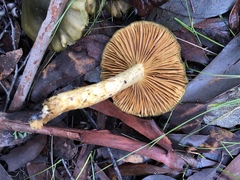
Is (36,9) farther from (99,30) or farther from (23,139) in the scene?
(23,139)

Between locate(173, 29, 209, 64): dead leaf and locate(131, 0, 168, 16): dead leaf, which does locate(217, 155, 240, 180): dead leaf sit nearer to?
locate(173, 29, 209, 64): dead leaf

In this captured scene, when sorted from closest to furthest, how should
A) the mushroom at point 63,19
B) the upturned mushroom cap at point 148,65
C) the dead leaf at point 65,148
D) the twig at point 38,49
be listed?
the twig at point 38,49, the mushroom at point 63,19, the upturned mushroom cap at point 148,65, the dead leaf at point 65,148

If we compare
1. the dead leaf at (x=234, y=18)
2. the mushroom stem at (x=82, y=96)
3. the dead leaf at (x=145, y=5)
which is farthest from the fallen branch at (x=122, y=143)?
the dead leaf at (x=234, y=18)

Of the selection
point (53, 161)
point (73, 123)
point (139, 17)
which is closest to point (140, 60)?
point (139, 17)

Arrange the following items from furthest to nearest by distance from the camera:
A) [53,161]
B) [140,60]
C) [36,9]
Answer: [53,161]
[140,60]
[36,9]

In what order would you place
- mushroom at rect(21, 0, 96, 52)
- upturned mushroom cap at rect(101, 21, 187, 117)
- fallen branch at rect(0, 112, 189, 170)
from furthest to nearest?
fallen branch at rect(0, 112, 189, 170) → upturned mushroom cap at rect(101, 21, 187, 117) → mushroom at rect(21, 0, 96, 52)

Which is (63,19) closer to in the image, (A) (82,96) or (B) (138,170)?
(A) (82,96)

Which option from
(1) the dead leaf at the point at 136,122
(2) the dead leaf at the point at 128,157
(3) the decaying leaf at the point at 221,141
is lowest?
(2) the dead leaf at the point at 128,157

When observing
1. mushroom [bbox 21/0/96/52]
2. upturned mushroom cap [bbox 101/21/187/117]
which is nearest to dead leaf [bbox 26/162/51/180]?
upturned mushroom cap [bbox 101/21/187/117]

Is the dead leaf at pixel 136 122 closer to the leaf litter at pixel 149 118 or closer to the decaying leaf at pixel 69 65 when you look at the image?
the leaf litter at pixel 149 118
